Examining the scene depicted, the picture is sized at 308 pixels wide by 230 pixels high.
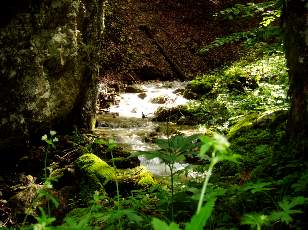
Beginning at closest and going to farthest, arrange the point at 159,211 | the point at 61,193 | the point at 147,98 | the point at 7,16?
the point at 159,211 < the point at 61,193 < the point at 7,16 < the point at 147,98

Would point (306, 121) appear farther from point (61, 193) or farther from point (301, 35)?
point (61, 193)

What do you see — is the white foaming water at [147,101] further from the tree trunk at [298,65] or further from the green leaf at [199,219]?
the green leaf at [199,219]

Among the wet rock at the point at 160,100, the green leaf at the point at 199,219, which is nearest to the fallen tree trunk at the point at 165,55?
the wet rock at the point at 160,100

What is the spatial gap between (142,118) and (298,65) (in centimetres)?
709

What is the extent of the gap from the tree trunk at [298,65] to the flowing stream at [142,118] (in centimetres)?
400

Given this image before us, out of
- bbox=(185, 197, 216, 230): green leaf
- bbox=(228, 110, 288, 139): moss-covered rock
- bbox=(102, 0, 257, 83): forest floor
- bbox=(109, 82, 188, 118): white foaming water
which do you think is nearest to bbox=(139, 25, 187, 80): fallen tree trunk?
bbox=(102, 0, 257, 83): forest floor

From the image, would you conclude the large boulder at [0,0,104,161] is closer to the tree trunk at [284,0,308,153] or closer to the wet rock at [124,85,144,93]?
the wet rock at [124,85,144,93]

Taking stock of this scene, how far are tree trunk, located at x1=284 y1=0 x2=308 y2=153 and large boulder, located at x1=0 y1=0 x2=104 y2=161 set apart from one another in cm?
428

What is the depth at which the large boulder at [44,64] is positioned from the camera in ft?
18.7

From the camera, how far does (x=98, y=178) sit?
5.29 metres

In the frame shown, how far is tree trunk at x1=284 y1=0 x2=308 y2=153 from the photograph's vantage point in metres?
2.44

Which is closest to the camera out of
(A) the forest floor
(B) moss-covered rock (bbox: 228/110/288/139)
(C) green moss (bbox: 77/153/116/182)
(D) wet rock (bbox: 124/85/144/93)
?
(B) moss-covered rock (bbox: 228/110/288/139)

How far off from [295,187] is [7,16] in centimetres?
496

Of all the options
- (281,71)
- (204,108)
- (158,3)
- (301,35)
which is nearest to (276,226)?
(301,35)
